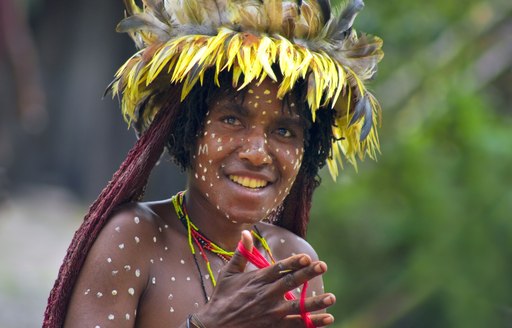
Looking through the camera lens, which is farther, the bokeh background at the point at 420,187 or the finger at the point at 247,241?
the bokeh background at the point at 420,187

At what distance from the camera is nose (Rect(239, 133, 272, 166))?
345cm

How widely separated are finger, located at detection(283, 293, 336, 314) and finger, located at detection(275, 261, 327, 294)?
0.19ft

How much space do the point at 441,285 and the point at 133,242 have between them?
409 cm

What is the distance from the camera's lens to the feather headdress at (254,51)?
11.3 feet

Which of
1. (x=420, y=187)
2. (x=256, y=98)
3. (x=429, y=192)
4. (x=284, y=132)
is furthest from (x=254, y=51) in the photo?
(x=420, y=187)

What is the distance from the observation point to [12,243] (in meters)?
11.3

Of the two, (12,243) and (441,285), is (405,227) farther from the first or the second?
(12,243)

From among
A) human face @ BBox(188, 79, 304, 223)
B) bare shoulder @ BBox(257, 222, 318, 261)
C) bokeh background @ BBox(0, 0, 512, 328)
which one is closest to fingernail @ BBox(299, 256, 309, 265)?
human face @ BBox(188, 79, 304, 223)

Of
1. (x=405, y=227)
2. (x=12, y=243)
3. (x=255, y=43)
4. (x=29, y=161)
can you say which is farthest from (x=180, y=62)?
(x=29, y=161)

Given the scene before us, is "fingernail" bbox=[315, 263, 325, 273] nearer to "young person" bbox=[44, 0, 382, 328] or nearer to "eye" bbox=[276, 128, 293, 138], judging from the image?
"young person" bbox=[44, 0, 382, 328]

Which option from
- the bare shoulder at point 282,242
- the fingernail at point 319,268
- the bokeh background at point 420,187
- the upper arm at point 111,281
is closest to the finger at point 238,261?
the fingernail at point 319,268

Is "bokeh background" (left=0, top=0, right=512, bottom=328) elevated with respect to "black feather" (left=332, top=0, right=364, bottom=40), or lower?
lower

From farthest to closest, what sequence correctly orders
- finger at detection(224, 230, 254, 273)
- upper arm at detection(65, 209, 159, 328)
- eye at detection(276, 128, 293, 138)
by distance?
eye at detection(276, 128, 293, 138)
upper arm at detection(65, 209, 159, 328)
finger at detection(224, 230, 254, 273)

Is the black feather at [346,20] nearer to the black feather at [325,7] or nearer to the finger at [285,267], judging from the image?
the black feather at [325,7]
